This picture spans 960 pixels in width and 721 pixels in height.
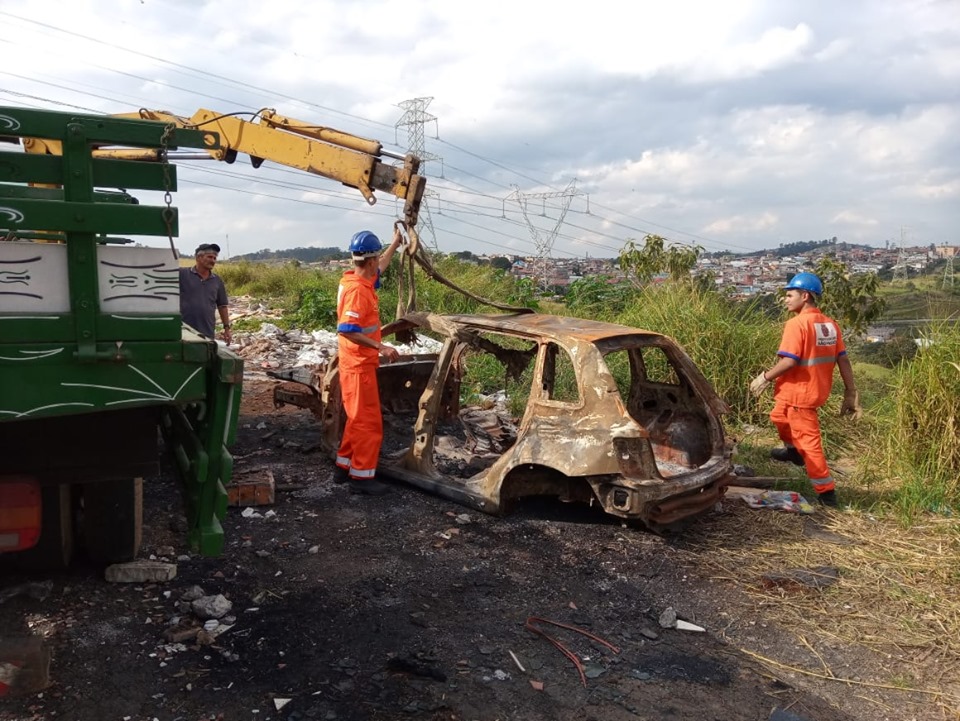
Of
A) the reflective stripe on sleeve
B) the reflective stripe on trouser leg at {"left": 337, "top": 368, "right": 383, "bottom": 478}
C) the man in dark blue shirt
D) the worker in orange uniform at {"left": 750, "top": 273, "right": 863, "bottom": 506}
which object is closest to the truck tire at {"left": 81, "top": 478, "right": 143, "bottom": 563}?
the reflective stripe on trouser leg at {"left": 337, "top": 368, "right": 383, "bottom": 478}

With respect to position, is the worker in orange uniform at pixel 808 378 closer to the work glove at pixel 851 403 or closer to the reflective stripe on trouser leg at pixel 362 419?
the work glove at pixel 851 403

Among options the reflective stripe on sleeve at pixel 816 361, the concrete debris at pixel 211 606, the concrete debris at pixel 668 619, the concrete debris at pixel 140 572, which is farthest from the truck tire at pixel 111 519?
the reflective stripe on sleeve at pixel 816 361

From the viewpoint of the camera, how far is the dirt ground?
3.14 m

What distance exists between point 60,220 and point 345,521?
2997mm

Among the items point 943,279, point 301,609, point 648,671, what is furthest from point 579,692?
point 943,279

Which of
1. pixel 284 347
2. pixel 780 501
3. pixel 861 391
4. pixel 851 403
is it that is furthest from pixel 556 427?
pixel 284 347

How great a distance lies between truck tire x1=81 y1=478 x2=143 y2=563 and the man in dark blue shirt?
328cm

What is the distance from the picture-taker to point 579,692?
10.8 feet

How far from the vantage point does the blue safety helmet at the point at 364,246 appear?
5.71 meters

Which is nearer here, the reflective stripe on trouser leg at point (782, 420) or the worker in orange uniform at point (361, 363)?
the worker in orange uniform at point (361, 363)

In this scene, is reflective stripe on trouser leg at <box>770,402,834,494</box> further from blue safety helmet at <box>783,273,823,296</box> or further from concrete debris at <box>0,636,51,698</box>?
concrete debris at <box>0,636,51,698</box>

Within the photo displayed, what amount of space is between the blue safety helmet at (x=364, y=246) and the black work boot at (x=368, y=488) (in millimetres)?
1711

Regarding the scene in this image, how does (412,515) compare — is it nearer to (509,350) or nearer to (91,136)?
(509,350)

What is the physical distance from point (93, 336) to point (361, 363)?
2.85 meters
